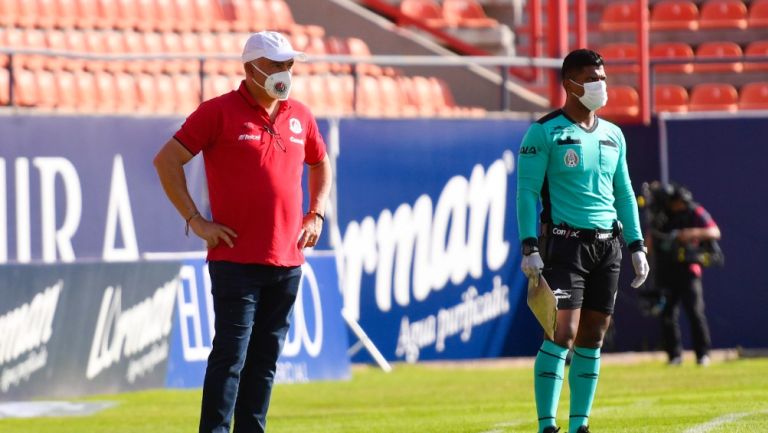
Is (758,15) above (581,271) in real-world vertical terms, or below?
above

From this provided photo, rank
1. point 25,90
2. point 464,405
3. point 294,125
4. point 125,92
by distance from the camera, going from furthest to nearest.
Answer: point 125,92 → point 25,90 → point 464,405 → point 294,125

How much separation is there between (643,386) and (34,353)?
5.57 m

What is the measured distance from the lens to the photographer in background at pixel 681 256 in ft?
60.3

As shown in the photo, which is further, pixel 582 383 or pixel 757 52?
pixel 757 52

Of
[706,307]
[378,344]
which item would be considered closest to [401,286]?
[378,344]

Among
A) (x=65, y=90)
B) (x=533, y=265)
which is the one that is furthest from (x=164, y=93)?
(x=533, y=265)

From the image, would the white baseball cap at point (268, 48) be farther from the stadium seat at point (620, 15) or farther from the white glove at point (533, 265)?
the stadium seat at point (620, 15)

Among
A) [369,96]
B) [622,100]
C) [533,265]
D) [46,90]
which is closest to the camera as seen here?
[533,265]

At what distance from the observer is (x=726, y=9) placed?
25328 millimetres

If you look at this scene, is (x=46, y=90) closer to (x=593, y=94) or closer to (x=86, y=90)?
(x=86, y=90)

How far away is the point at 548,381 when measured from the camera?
8.66 meters

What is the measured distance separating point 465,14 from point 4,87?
9.13 meters

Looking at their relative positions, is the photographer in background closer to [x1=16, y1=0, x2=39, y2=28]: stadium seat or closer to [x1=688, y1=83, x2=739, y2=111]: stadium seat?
[x1=688, y1=83, x2=739, y2=111]: stadium seat

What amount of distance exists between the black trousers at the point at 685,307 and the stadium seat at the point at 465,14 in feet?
22.9
